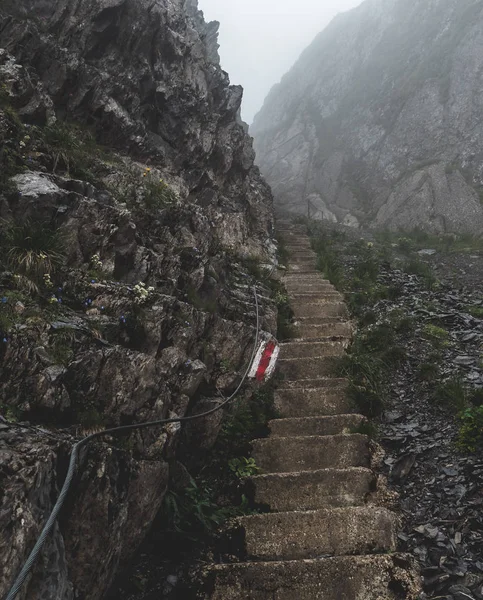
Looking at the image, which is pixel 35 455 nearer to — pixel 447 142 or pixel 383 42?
pixel 447 142

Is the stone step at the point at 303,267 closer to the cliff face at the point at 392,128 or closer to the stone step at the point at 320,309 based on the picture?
the stone step at the point at 320,309

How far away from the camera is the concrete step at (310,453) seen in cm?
622

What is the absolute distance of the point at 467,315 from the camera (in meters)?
9.23

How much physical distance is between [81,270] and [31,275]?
0.73 meters

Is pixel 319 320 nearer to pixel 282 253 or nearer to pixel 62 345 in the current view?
pixel 282 253

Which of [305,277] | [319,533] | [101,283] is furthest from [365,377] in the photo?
[305,277]

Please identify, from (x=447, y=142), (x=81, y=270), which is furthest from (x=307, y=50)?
(x=81, y=270)

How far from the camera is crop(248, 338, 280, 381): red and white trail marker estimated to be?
761 centimetres

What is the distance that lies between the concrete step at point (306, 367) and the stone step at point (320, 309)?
7.27 feet

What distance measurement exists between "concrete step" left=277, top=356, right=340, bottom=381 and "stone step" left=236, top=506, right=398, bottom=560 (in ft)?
11.1

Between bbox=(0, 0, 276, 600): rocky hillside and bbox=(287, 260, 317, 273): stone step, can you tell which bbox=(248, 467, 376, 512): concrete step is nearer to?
bbox=(0, 0, 276, 600): rocky hillside

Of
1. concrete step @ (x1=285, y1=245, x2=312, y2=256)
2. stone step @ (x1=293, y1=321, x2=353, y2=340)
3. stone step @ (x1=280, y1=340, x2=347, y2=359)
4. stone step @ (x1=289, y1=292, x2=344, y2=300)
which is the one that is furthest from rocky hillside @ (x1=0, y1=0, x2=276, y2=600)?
concrete step @ (x1=285, y1=245, x2=312, y2=256)

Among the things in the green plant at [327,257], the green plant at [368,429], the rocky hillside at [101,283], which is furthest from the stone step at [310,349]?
the green plant at [327,257]

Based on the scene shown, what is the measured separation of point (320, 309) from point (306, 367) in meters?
2.61
